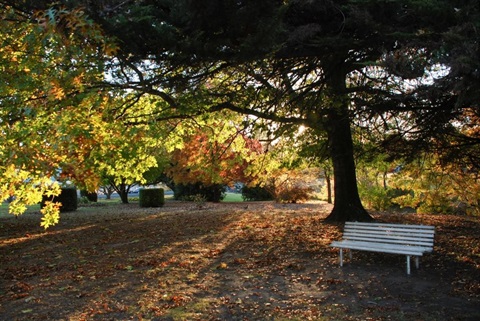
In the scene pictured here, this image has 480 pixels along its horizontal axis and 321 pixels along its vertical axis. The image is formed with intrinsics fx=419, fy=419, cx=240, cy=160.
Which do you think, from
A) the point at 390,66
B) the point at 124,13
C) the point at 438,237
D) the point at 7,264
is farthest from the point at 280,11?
the point at 7,264

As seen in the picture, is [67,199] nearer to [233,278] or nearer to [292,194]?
[292,194]

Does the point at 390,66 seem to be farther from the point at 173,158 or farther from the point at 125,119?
the point at 173,158

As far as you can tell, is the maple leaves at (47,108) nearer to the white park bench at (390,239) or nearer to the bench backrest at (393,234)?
the white park bench at (390,239)

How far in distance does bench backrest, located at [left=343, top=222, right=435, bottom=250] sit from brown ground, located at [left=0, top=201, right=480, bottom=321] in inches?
16.9

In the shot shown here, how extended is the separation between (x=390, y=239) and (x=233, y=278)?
2710mm

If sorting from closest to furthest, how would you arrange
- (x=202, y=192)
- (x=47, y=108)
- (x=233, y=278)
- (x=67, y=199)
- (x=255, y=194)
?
(x=47, y=108) < (x=233, y=278) < (x=67, y=199) < (x=202, y=192) < (x=255, y=194)

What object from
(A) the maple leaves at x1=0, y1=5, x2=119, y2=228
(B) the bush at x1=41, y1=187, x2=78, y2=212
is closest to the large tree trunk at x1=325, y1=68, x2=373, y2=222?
(A) the maple leaves at x1=0, y1=5, x2=119, y2=228

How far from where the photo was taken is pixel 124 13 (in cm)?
539

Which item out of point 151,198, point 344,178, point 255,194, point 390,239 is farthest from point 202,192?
point 390,239

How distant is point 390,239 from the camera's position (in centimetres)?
703

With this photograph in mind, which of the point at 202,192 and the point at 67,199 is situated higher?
the point at 202,192

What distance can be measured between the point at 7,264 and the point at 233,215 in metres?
7.10

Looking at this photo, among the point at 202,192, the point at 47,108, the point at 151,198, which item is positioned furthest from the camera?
the point at 202,192

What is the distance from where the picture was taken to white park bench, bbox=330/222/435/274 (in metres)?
6.59
